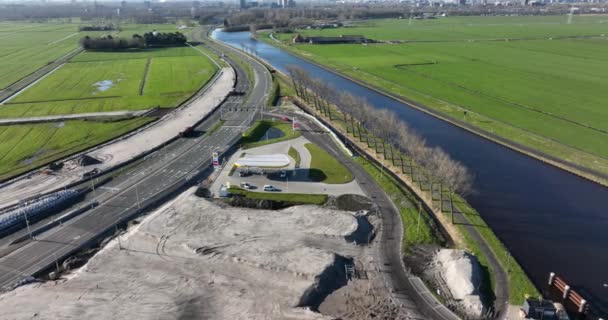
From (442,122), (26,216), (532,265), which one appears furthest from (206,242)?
(442,122)

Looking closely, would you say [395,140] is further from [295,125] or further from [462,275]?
[462,275]

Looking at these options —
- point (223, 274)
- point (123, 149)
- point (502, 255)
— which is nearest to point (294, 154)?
point (123, 149)

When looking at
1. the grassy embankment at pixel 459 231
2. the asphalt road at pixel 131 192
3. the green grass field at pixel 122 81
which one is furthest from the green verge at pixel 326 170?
the green grass field at pixel 122 81

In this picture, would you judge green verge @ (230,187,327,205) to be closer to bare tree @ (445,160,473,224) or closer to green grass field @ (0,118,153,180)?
bare tree @ (445,160,473,224)

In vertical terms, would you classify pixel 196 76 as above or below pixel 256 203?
above

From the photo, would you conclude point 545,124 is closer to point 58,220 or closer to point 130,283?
point 130,283
